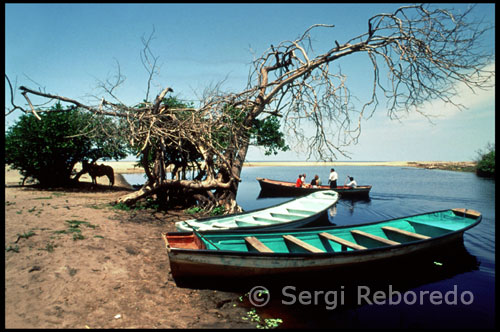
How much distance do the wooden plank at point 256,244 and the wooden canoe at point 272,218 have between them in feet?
2.35

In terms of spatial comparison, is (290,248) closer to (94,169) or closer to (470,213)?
(470,213)

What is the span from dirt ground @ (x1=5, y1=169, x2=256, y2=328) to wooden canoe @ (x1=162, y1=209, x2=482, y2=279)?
1.89ft

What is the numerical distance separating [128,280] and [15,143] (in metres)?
14.0

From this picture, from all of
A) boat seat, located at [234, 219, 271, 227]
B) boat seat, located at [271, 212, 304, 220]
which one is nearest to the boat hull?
boat seat, located at [234, 219, 271, 227]

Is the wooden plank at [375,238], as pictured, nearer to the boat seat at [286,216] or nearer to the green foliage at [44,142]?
the boat seat at [286,216]

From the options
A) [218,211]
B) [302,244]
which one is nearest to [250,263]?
[302,244]

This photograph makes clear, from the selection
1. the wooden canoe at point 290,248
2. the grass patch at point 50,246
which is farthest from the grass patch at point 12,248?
the wooden canoe at point 290,248

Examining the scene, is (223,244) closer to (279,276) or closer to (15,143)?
(279,276)

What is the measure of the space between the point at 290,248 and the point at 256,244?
116cm

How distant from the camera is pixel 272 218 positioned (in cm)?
991

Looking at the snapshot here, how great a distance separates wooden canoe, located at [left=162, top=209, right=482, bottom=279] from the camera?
5238 millimetres

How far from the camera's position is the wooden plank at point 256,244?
5841 mm

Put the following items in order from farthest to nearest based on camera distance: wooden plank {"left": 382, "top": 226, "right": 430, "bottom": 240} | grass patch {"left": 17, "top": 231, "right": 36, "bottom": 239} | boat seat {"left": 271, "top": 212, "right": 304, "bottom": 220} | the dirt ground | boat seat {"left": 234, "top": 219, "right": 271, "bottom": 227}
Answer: boat seat {"left": 271, "top": 212, "right": 304, "bottom": 220} < boat seat {"left": 234, "top": 219, "right": 271, "bottom": 227} < wooden plank {"left": 382, "top": 226, "right": 430, "bottom": 240} < grass patch {"left": 17, "top": 231, "right": 36, "bottom": 239} < the dirt ground

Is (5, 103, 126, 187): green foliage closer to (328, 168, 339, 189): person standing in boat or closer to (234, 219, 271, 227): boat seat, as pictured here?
(234, 219, 271, 227): boat seat
